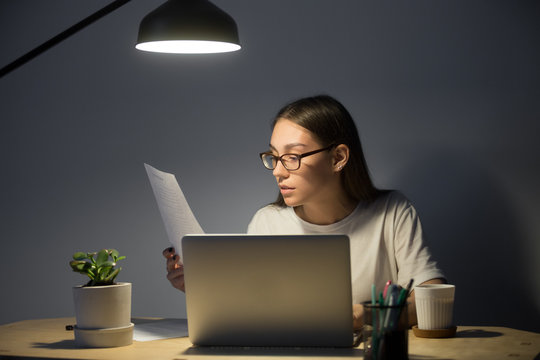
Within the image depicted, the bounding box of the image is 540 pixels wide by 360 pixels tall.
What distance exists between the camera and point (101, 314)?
1.45 meters

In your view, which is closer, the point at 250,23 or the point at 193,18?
the point at 193,18

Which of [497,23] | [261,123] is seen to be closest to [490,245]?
[497,23]

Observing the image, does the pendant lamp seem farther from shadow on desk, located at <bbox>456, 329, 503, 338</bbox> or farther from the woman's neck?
shadow on desk, located at <bbox>456, 329, 503, 338</bbox>

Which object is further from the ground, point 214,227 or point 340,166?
point 340,166

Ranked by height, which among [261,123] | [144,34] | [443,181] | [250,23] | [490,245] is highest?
[250,23]

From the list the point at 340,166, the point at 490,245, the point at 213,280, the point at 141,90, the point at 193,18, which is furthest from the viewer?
the point at 141,90

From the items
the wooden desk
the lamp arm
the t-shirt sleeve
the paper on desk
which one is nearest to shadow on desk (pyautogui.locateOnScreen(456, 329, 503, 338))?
the wooden desk

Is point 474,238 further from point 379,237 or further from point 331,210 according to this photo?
point 331,210

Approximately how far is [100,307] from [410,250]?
926mm

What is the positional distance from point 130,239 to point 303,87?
0.92 meters

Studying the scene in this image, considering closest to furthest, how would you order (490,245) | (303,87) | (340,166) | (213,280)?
(213,280) < (340,166) < (490,245) < (303,87)

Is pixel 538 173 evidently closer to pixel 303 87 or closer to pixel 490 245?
pixel 490 245

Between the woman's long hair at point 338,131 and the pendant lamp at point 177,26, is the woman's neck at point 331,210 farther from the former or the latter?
the pendant lamp at point 177,26

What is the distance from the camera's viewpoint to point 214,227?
2498 millimetres
